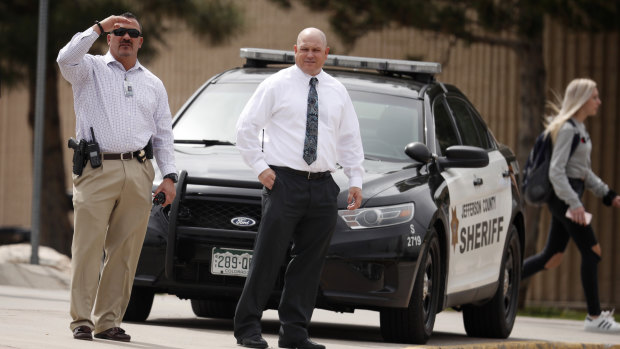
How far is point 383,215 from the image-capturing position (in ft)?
26.8

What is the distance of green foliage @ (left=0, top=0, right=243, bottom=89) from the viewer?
1972 cm

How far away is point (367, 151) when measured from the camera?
901 cm

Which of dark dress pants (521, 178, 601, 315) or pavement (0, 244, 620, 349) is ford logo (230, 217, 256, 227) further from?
dark dress pants (521, 178, 601, 315)

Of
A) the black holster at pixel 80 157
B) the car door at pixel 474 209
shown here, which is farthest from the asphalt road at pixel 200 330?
the black holster at pixel 80 157

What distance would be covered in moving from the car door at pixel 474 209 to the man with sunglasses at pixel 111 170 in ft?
7.48

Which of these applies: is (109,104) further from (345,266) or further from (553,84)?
(553,84)

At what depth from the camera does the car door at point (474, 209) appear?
9.05m

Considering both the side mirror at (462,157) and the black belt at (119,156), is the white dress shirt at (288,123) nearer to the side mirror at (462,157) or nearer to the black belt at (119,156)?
the black belt at (119,156)

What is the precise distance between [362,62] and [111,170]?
10.1ft

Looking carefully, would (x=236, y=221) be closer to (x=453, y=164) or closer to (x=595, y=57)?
(x=453, y=164)

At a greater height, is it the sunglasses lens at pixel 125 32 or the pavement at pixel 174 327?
the sunglasses lens at pixel 125 32

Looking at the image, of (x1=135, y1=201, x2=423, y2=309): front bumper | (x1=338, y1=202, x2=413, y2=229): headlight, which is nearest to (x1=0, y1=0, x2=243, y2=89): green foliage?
(x1=135, y1=201, x2=423, y2=309): front bumper

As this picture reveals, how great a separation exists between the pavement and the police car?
0.85 ft

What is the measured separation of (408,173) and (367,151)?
0.46 m
